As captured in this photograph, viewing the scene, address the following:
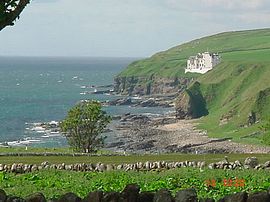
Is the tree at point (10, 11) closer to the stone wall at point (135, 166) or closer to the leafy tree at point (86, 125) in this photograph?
the stone wall at point (135, 166)

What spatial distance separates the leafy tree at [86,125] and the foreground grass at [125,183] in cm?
4088

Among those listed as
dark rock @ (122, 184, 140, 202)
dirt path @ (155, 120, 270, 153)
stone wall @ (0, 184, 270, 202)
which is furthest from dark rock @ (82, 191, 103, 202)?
dirt path @ (155, 120, 270, 153)

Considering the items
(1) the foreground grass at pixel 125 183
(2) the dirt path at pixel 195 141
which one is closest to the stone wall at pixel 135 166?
(1) the foreground grass at pixel 125 183

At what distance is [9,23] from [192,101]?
186 m

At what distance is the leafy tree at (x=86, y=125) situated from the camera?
70.1m

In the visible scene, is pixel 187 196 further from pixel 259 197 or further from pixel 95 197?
pixel 95 197

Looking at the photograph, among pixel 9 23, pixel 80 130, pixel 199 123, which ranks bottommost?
pixel 199 123

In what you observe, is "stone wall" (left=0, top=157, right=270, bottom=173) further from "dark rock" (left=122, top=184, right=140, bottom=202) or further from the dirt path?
the dirt path

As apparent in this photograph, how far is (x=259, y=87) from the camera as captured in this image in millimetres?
186500

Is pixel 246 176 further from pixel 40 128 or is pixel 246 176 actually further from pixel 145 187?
pixel 40 128

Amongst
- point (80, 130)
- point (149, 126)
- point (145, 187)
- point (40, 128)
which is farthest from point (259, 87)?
point (145, 187)

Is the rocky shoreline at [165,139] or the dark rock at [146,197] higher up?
the dark rock at [146,197]

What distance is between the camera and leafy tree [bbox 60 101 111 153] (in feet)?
230

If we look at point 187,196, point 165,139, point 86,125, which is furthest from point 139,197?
point 165,139
